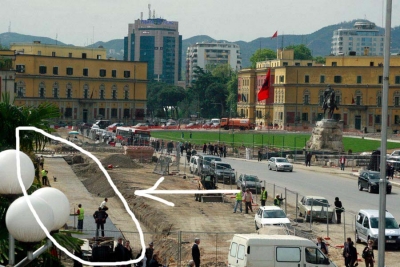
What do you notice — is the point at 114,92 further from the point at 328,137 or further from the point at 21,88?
the point at 328,137

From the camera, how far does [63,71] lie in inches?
5002

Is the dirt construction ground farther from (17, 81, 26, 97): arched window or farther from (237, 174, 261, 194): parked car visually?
(17, 81, 26, 97): arched window

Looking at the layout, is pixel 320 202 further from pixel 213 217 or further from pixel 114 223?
pixel 114 223

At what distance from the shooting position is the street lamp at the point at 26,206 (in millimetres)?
7539

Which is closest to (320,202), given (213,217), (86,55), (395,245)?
(213,217)

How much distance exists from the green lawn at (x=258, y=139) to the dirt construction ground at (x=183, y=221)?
34.9 metres

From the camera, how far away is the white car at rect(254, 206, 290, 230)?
3182 cm

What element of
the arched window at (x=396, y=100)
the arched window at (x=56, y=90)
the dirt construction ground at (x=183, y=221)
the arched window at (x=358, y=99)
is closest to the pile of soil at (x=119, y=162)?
the dirt construction ground at (x=183, y=221)

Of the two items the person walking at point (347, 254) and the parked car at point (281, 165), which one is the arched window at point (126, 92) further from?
the person walking at point (347, 254)

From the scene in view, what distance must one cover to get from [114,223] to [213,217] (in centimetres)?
385

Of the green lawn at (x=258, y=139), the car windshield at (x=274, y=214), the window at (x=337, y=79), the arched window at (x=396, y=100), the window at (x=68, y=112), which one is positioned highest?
the window at (x=337, y=79)

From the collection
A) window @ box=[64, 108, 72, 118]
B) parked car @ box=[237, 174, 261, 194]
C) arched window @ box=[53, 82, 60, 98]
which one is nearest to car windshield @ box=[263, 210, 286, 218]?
parked car @ box=[237, 174, 261, 194]

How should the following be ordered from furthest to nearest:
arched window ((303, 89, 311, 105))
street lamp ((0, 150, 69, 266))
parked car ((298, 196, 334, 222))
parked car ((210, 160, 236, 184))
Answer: arched window ((303, 89, 311, 105)) → parked car ((210, 160, 236, 184)) → parked car ((298, 196, 334, 222)) → street lamp ((0, 150, 69, 266))

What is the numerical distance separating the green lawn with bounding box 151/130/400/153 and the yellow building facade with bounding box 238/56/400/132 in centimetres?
1510
